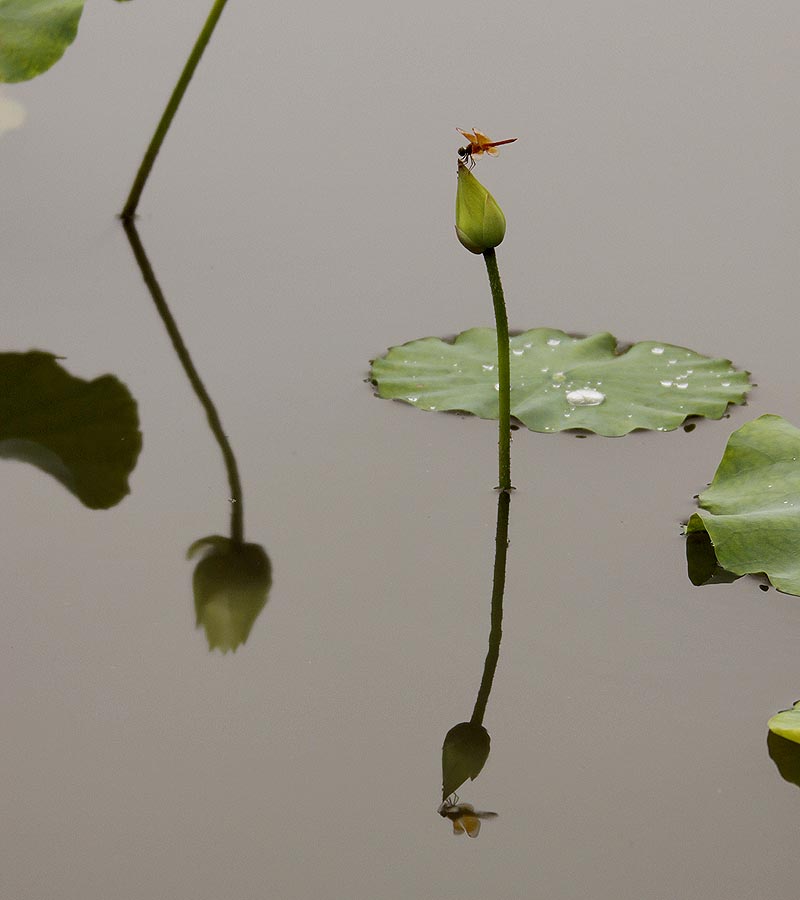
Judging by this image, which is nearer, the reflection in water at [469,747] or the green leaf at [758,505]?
the reflection in water at [469,747]

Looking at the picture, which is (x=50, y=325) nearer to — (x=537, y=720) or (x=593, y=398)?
(x=593, y=398)

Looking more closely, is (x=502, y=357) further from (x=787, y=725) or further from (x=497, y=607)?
(x=787, y=725)

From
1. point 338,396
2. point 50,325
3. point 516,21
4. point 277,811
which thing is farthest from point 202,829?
point 516,21

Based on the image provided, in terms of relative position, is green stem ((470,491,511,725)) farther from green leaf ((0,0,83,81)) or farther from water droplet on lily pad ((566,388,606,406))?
green leaf ((0,0,83,81))

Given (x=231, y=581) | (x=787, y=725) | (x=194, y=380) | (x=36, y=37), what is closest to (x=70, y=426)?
(x=194, y=380)

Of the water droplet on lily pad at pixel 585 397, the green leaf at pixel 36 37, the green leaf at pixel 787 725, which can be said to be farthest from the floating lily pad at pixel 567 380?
the green leaf at pixel 36 37

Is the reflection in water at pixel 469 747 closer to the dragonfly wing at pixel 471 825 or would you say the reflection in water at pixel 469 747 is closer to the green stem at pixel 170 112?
the dragonfly wing at pixel 471 825
